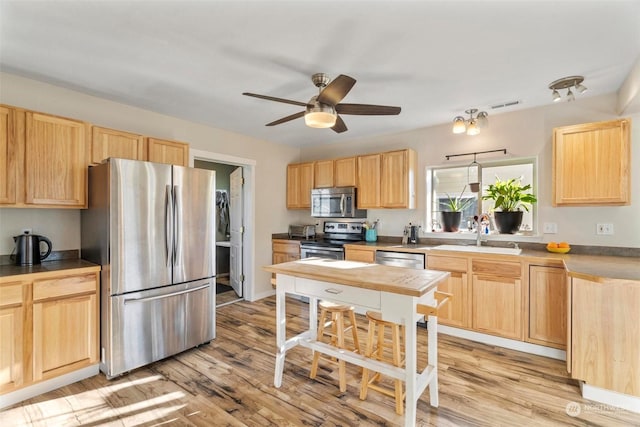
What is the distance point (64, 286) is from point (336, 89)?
8.33 feet

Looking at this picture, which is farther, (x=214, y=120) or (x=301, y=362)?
(x=214, y=120)

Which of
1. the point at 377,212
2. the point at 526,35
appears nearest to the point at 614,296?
the point at 526,35

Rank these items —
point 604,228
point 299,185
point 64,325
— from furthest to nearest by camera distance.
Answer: point 299,185 → point 604,228 → point 64,325

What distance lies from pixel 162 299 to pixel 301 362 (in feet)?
4.55

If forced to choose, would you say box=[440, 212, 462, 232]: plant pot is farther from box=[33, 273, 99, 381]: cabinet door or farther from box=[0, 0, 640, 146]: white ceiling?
box=[33, 273, 99, 381]: cabinet door

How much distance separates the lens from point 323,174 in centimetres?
477

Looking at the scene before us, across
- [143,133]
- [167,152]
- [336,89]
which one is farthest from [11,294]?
[336,89]

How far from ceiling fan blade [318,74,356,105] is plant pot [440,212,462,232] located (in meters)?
2.48

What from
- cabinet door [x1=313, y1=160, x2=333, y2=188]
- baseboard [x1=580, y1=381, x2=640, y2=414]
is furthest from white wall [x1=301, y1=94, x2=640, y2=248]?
baseboard [x1=580, y1=381, x2=640, y2=414]

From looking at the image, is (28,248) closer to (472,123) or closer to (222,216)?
(222,216)

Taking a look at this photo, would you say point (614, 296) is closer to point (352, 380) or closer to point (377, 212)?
point (352, 380)

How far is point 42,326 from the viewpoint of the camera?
220 centimetres

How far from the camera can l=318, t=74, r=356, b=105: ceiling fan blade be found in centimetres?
186

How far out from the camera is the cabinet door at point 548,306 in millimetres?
2695
